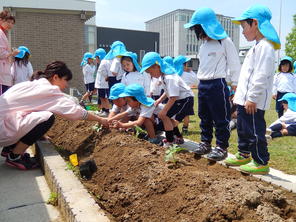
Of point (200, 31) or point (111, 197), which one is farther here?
point (200, 31)

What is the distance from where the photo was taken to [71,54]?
15.2m

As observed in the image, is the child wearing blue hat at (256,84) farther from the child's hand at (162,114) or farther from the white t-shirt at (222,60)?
the child's hand at (162,114)

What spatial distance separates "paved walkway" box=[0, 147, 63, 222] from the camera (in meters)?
2.80

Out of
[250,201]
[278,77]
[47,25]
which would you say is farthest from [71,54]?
[250,201]

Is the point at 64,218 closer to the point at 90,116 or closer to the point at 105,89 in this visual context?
the point at 90,116

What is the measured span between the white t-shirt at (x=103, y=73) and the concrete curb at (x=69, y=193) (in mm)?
4750

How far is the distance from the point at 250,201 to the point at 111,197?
4.32 feet

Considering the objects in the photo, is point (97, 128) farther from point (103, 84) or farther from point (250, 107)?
point (103, 84)

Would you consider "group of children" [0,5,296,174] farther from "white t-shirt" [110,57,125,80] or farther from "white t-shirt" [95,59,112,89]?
"white t-shirt" [95,59,112,89]

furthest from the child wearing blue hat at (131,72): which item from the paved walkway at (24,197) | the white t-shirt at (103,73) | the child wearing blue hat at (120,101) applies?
the paved walkway at (24,197)

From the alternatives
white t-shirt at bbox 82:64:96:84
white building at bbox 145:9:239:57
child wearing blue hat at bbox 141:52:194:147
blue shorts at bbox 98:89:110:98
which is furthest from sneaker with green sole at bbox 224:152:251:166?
white building at bbox 145:9:239:57

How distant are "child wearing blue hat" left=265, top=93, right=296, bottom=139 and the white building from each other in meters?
73.0

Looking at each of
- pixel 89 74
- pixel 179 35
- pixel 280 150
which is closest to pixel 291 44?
pixel 89 74

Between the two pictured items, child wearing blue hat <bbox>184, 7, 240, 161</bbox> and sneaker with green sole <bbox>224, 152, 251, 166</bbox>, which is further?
child wearing blue hat <bbox>184, 7, 240, 161</bbox>
